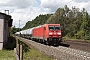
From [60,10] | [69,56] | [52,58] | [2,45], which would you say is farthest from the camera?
[60,10]

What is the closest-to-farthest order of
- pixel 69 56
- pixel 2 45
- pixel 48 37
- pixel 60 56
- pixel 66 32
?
pixel 69 56 → pixel 60 56 → pixel 2 45 → pixel 48 37 → pixel 66 32

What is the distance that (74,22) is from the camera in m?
83.0

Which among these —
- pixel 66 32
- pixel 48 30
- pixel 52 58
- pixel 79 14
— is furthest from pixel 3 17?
pixel 79 14

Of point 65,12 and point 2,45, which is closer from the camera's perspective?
point 2,45

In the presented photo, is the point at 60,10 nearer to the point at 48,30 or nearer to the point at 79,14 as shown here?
the point at 79,14

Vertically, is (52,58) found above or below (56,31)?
below

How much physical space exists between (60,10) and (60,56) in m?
77.2

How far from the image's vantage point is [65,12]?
92.2 m

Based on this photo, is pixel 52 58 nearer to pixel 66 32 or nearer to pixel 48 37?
pixel 48 37

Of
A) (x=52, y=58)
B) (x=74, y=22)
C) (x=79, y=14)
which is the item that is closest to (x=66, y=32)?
(x=74, y=22)

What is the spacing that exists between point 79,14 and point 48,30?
200 ft

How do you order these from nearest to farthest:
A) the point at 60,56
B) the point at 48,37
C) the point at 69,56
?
the point at 69,56, the point at 60,56, the point at 48,37

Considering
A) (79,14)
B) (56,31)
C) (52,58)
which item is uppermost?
(79,14)

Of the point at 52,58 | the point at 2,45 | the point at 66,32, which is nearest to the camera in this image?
the point at 52,58
